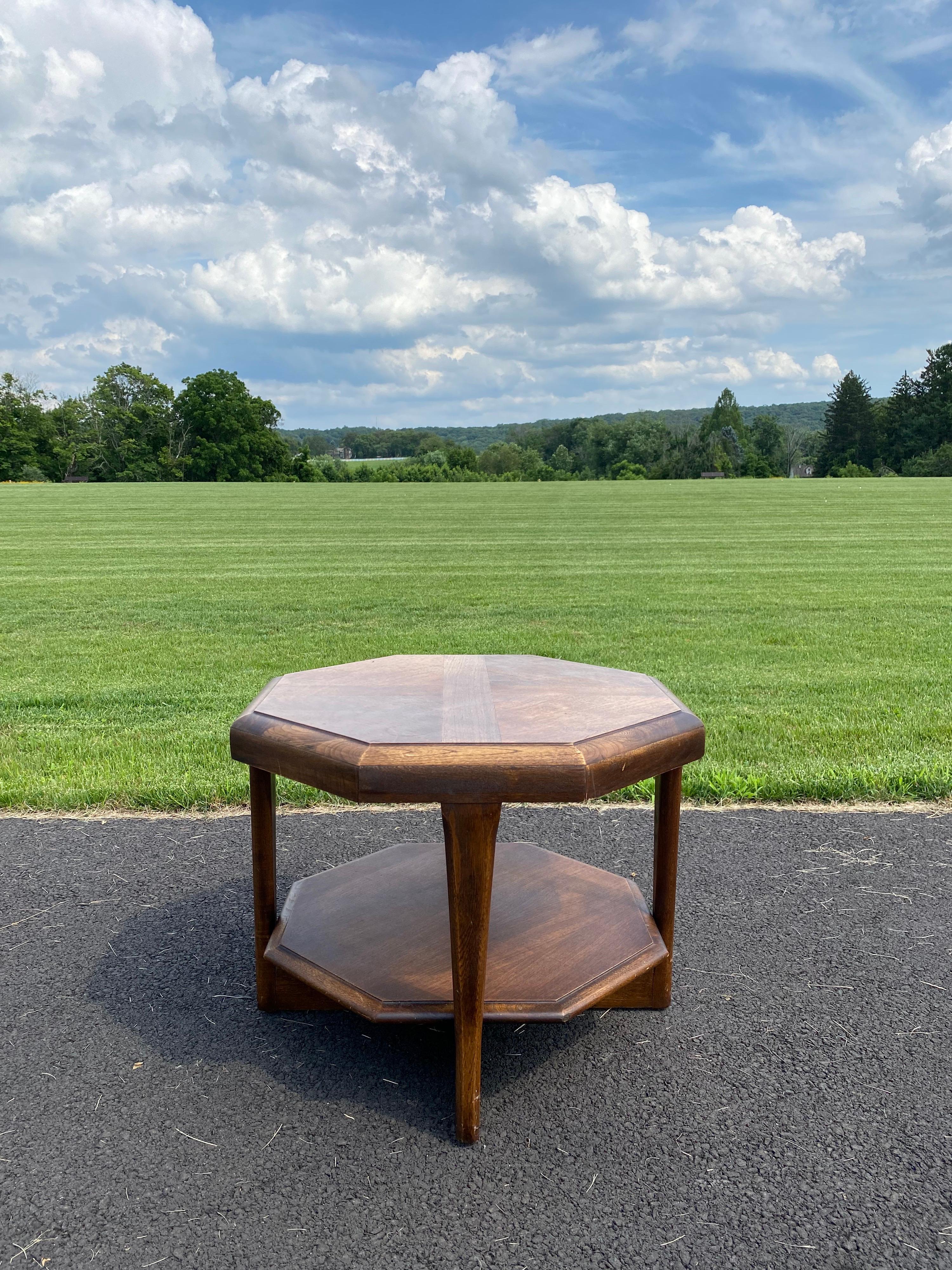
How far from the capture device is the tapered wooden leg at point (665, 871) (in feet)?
8.49

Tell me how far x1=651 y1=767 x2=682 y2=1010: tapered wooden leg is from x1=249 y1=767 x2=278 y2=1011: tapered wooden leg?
1.06 metres

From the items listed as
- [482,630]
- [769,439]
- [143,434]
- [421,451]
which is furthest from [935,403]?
[482,630]

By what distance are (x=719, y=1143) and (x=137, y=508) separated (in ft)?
101

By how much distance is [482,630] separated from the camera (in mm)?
9062

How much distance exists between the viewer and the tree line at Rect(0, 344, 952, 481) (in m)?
70.5

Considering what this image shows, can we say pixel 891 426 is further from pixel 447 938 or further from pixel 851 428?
pixel 447 938

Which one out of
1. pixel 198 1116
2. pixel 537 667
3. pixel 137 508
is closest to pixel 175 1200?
pixel 198 1116

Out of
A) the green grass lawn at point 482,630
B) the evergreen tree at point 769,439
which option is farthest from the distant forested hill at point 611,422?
the green grass lawn at point 482,630

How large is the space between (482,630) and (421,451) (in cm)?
10592

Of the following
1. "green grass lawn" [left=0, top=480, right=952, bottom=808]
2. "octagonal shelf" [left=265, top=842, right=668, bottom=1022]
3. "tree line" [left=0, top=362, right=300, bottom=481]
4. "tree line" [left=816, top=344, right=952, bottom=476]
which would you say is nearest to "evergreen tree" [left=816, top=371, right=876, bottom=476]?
"tree line" [left=816, top=344, right=952, bottom=476]

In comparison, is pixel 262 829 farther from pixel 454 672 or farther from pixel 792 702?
pixel 792 702

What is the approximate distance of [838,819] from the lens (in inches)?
160

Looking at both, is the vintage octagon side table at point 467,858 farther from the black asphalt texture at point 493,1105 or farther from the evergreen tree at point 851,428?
the evergreen tree at point 851,428

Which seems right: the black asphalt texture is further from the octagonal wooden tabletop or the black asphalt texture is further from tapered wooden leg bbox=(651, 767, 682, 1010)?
the octagonal wooden tabletop
